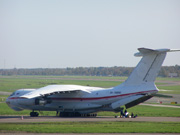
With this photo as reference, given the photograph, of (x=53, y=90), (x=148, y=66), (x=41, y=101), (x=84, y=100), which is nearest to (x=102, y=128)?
(x=148, y=66)

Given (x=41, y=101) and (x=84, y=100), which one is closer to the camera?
(x=41, y=101)

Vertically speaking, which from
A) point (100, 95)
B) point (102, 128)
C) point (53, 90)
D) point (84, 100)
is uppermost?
point (53, 90)

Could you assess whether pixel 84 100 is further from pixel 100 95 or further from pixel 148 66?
pixel 148 66

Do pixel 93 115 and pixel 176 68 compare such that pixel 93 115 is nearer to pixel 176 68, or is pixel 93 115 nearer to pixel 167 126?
pixel 167 126

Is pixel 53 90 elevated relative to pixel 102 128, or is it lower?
elevated

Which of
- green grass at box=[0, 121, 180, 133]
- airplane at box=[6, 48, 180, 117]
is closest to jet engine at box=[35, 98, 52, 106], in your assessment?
airplane at box=[6, 48, 180, 117]

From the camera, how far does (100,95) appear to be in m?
37.7

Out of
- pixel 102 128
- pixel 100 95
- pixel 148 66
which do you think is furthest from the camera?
pixel 100 95

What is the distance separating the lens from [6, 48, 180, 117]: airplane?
118 feet

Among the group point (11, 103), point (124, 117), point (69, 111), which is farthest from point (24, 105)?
point (124, 117)

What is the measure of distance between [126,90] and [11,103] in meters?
12.2

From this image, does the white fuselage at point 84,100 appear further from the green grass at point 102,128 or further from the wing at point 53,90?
Result: the green grass at point 102,128

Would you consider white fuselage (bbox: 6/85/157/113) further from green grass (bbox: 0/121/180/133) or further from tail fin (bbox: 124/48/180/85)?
green grass (bbox: 0/121/180/133)

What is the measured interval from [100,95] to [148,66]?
5432mm
